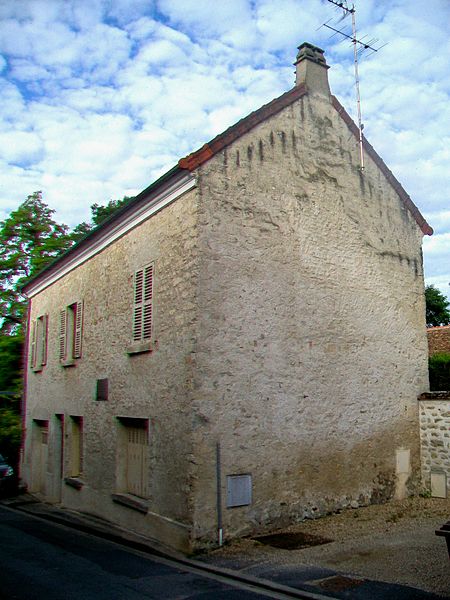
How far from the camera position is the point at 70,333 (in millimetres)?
15062

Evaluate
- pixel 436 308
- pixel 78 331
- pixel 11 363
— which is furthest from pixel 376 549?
pixel 436 308

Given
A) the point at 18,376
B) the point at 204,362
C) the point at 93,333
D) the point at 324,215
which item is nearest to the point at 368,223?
the point at 324,215

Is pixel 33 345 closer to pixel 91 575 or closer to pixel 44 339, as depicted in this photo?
pixel 44 339

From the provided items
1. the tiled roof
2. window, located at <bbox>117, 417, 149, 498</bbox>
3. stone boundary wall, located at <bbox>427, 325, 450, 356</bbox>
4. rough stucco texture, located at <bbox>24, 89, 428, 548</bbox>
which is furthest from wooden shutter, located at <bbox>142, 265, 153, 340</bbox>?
stone boundary wall, located at <bbox>427, 325, 450, 356</bbox>

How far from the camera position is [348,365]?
11.3 m

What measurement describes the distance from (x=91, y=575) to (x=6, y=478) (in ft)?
38.6

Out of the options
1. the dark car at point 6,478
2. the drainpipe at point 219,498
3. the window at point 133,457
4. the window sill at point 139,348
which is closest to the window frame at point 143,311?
the window sill at point 139,348

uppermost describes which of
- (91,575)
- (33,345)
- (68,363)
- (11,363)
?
(33,345)

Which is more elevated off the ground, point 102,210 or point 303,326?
point 102,210

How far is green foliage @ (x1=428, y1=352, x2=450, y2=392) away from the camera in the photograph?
46.1 ft

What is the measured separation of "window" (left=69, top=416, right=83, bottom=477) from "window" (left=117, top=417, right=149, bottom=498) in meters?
3.07

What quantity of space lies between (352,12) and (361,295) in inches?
239

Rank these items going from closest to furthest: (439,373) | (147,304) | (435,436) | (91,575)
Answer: (91,575) < (147,304) < (435,436) < (439,373)

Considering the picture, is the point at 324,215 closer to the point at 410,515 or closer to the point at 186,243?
the point at 186,243
